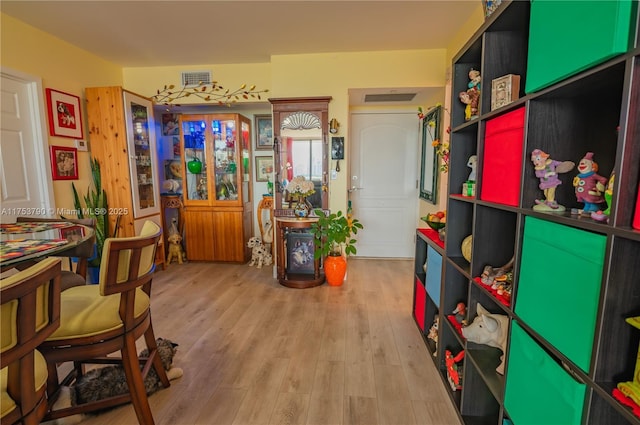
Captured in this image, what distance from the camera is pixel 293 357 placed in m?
2.00

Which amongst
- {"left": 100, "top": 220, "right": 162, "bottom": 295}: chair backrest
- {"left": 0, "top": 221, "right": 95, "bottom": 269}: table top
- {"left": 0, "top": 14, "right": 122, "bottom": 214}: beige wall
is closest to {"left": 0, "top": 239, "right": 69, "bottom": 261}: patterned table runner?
{"left": 0, "top": 221, "right": 95, "bottom": 269}: table top

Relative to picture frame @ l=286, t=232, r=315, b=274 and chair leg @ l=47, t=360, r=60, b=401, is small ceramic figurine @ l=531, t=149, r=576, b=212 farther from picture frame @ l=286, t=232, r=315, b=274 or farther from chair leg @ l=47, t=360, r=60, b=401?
picture frame @ l=286, t=232, r=315, b=274

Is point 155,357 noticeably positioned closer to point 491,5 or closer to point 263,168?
point 491,5

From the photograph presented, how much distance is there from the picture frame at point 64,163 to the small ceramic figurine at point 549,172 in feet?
12.6

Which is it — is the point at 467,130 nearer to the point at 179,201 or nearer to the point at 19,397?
the point at 19,397

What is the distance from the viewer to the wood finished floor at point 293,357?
1.55 m

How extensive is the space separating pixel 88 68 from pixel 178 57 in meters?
0.98

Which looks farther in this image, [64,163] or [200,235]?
[200,235]

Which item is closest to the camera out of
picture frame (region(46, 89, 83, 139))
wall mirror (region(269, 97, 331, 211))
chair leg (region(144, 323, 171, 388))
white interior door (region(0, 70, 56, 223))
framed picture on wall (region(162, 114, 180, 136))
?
chair leg (region(144, 323, 171, 388))

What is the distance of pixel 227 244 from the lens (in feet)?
13.0

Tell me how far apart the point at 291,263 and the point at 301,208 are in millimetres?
649

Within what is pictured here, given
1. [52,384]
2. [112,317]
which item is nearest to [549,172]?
[112,317]

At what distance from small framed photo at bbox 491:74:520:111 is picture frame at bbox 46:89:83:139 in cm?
372

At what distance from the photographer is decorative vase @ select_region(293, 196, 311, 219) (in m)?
3.23
